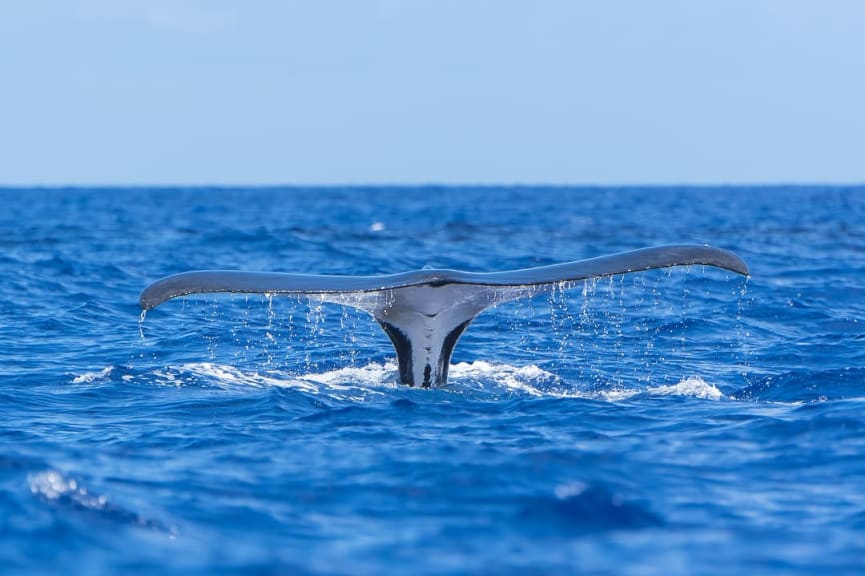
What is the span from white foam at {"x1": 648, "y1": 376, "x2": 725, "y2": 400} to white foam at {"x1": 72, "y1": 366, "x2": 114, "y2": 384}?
5.05 m

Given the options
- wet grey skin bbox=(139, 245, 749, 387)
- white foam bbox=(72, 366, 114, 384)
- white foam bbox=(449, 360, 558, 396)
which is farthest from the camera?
white foam bbox=(72, 366, 114, 384)

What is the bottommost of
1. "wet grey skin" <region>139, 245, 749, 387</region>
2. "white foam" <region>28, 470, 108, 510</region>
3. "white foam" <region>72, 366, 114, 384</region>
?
"white foam" <region>28, 470, 108, 510</region>

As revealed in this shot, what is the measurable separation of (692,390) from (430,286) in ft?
8.97

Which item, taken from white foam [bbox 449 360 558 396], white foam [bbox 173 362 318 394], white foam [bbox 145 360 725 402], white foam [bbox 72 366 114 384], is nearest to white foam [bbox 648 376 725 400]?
white foam [bbox 145 360 725 402]

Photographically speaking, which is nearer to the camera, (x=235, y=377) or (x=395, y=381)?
(x=395, y=381)

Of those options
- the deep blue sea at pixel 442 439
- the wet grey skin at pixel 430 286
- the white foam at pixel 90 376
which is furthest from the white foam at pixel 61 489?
the white foam at pixel 90 376

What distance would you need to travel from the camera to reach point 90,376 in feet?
36.3

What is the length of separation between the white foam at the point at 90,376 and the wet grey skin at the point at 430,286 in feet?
8.10

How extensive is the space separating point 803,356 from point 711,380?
6.51ft

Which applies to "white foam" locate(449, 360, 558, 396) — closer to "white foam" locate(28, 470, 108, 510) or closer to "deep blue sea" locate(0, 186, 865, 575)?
"deep blue sea" locate(0, 186, 865, 575)

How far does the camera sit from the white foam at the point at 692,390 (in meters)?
10.1

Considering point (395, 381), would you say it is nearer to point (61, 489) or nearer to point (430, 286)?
point (430, 286)

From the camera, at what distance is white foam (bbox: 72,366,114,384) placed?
10875mm

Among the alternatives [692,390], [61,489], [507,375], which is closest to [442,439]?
[61,489]
